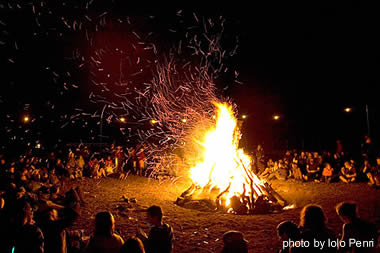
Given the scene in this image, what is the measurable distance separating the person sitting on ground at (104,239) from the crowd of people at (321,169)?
11735 mm

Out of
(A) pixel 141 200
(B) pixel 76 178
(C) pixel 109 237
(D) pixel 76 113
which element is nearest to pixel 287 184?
(A) pixel 141 200

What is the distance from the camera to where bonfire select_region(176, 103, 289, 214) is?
9.20m

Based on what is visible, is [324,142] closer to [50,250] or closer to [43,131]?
[43,131]

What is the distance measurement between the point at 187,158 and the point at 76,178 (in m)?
6.43

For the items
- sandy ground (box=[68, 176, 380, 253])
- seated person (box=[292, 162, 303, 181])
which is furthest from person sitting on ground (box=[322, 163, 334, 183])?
seated person (box=[292, 162, 303, 181])

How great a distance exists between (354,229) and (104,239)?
A: 2.74m

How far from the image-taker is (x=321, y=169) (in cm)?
1479

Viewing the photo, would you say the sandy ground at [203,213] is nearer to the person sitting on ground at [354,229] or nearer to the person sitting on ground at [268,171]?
the person sitting on ground at [268,171]

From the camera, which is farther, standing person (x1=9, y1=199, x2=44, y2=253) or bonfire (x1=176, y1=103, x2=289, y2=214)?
bonfire (x1=176, y1=103, x2=289, y2=214)

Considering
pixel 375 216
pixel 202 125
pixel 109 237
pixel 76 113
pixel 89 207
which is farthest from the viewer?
pixel 76 113

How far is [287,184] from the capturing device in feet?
45.3

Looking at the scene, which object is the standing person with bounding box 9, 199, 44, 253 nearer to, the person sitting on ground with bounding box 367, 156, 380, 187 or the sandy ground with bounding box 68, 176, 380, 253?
the sandy ground with bounding box 68, 176, 380, 253

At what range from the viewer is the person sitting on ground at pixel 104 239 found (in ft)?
10.5

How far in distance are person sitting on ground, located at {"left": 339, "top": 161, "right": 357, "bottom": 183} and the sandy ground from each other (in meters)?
0.54
